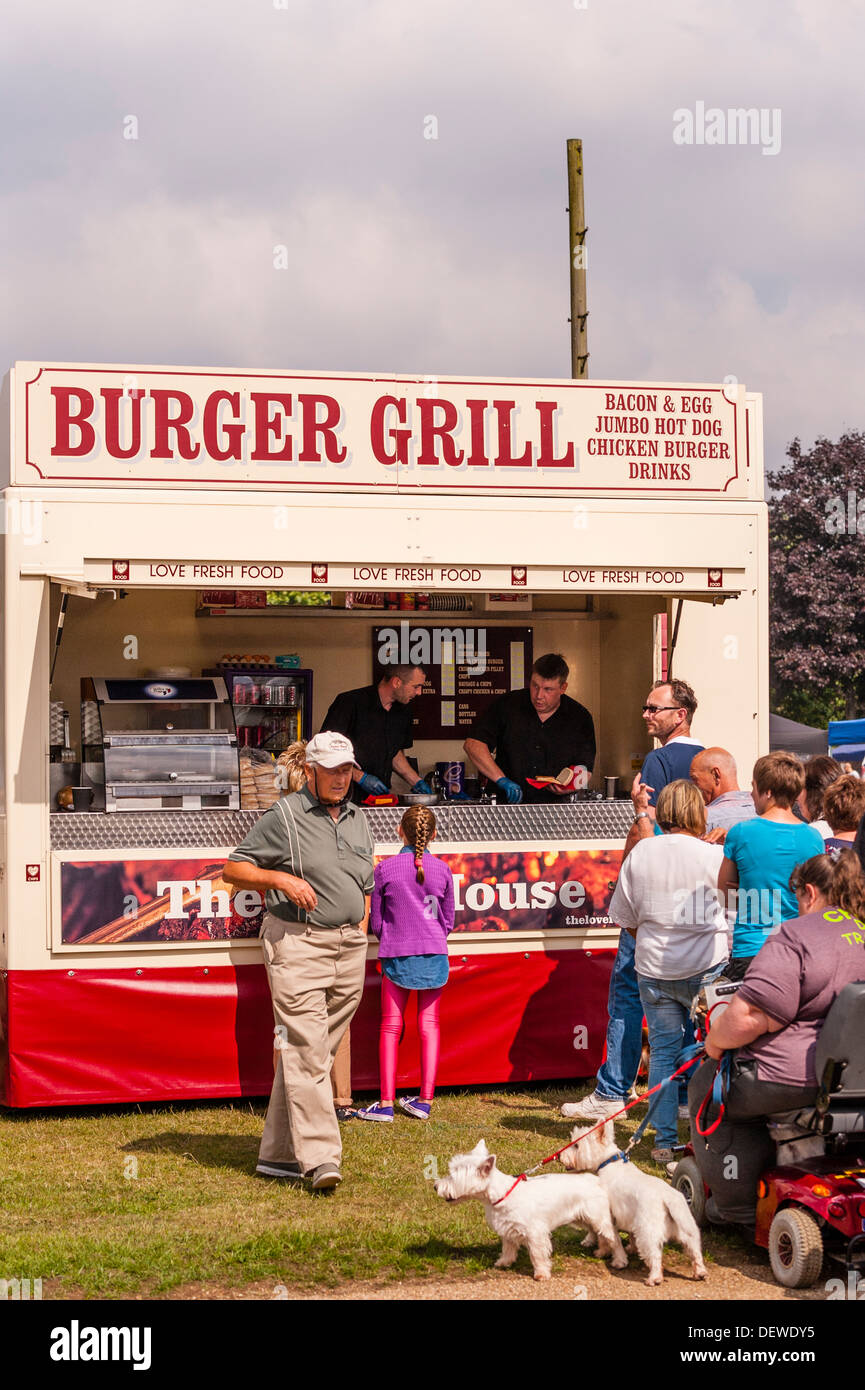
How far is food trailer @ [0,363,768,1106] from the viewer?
6781 millimetres

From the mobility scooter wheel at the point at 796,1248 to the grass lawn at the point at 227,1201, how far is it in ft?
1.26

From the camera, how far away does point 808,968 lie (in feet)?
14.8

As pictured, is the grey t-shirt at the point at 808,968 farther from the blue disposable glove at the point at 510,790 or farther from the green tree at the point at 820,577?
the green tree at the point at 820,577

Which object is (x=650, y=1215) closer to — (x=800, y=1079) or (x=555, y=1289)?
(x=555, y=1289)

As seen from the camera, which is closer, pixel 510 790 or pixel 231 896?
pixel 231 896

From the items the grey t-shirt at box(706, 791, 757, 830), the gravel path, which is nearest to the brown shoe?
the gravel path

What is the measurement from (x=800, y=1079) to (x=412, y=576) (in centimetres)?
325

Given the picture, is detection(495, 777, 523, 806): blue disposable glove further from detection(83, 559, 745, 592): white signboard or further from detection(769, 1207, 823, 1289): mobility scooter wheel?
detection(769, 1207, 823, 1289): mobility scooter wheel

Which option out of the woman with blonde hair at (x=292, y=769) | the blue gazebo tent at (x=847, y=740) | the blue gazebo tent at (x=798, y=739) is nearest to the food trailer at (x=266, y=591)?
the woman with blonde hair at (x=292, y=769)

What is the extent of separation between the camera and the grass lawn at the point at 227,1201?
→ 4.73 meters

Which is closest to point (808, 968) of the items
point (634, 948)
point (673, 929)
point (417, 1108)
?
point (673, 929)

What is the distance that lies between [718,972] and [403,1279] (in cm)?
184

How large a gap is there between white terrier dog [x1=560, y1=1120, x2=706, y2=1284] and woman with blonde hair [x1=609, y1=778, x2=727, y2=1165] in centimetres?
121
